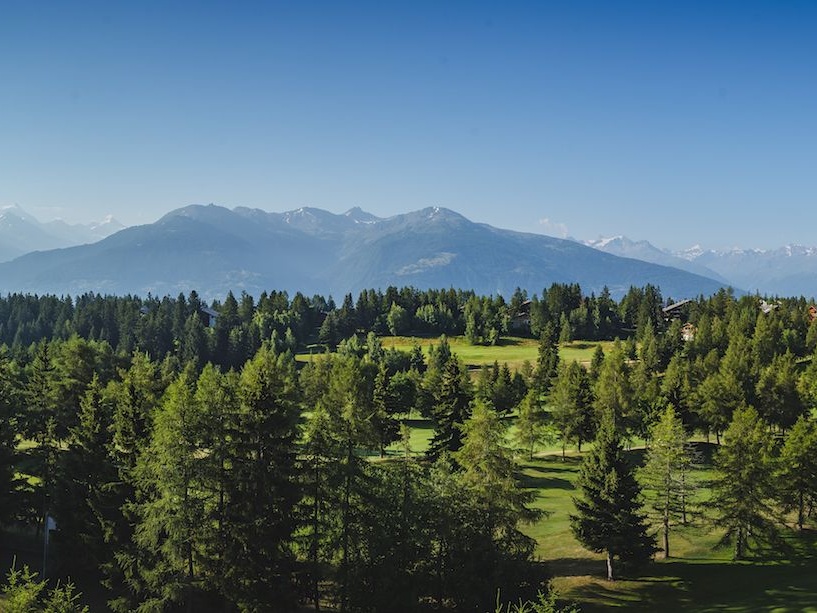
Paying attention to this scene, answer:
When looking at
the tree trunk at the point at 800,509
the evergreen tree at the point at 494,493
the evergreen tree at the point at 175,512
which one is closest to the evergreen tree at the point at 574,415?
the tree trunk at the point at 800,509

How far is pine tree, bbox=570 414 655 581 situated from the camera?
38.4 metres

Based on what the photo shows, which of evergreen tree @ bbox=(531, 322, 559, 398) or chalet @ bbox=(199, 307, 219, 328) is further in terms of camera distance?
chalet @ bbox=(199, 307, 219, 328)

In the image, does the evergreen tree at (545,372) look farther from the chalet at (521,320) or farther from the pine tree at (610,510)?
the chalet at (521,320)

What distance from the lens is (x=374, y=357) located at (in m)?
124

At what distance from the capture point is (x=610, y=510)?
3891 centimetres

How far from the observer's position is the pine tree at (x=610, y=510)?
3838 centimetres

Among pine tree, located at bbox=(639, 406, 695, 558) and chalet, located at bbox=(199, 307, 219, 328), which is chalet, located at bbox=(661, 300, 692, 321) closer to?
chalet, located at bbox=(199, 307, 219, 328)

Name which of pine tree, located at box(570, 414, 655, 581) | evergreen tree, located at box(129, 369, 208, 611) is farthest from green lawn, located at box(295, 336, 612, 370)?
evergreen tree, located at box(129, 369, 208, 611)

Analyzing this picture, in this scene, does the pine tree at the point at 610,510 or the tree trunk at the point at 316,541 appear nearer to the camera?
the tree trunk at the point at 316,541

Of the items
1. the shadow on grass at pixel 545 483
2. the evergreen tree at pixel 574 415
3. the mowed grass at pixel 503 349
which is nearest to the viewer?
the shadow on grass at pixel 545 483

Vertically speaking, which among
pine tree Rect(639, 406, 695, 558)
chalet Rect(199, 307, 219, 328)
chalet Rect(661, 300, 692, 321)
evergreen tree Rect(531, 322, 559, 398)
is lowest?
pine tree Rect(639, 406, 695, 558)

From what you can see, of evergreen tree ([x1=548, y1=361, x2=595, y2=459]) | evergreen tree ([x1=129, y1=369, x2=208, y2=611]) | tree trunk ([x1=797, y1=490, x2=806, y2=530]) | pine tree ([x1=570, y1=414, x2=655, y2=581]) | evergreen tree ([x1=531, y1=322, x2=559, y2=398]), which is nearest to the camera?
evergreen tree ([x1=129, y1=369, x2=208, y2=611])

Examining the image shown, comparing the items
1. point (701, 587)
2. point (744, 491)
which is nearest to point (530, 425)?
point (744, 491)

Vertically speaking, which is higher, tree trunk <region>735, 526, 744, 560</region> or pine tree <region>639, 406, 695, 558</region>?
pine tree <region>639, 406, 695, 558</region>
